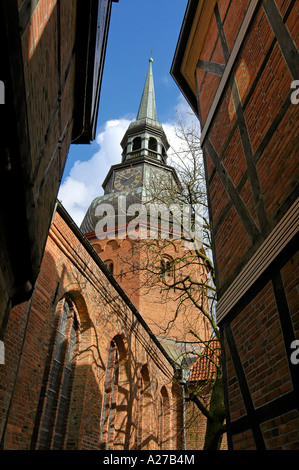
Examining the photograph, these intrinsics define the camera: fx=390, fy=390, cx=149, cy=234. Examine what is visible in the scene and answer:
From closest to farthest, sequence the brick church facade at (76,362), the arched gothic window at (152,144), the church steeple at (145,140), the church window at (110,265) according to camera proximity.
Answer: the brick church facade at (76,362) < the church window at (110,265) < the church steeple at (145,140) < the arched gothic window at (152,144)

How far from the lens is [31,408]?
21.7 feet

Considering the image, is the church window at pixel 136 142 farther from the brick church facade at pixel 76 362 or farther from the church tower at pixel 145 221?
the brick church facade at pixel 76 362

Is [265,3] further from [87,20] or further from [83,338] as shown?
[83,338]

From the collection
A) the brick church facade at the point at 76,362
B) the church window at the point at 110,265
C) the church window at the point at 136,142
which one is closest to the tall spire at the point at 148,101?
the church window at the point at 136,142

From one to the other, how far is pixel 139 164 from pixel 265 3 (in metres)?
25.8

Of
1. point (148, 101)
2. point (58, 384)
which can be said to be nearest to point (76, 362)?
point (58, 384)

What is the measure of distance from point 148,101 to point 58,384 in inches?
1360

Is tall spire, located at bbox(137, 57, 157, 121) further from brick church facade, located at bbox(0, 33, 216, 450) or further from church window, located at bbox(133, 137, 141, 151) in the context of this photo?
brick church facade, located at bbox(0, 33, 216, 450)

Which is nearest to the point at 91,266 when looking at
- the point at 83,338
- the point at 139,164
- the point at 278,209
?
the point at 83,338

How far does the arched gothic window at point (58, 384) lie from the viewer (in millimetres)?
7699

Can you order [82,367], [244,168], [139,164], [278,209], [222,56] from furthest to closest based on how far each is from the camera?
1. [139,164]
2. [82,367]
3. [222,56]
4. [244,168]
5. [278,209]

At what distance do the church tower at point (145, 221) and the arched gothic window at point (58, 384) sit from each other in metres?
9.38

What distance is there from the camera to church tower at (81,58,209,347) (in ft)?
70.3

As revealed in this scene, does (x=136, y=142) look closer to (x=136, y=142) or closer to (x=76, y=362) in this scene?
(x=136, y=142)
